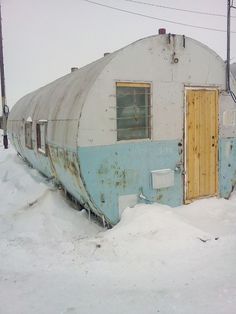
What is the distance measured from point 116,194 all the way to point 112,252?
1275mm

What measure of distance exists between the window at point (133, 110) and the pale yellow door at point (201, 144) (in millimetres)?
980

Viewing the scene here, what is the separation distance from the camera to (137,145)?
633cm

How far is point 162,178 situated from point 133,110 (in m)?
1.42

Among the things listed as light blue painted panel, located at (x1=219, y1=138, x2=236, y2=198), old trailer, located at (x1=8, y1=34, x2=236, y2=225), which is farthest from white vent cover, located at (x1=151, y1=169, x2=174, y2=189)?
light blue painted panel, located at (x1=219, y1=138, x2=236, y2=198)

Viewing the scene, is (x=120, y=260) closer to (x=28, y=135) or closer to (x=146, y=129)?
(x=146, y=129)

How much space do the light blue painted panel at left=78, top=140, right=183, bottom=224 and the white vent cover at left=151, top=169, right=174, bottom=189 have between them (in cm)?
8

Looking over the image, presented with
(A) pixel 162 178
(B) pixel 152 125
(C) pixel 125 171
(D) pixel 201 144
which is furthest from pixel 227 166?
(C) pixel 125 171

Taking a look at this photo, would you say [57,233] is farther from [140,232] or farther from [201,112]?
[201,112]

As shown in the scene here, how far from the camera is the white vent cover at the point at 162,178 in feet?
21.2

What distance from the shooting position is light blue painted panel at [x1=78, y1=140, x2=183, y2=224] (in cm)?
589

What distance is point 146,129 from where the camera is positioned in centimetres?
647

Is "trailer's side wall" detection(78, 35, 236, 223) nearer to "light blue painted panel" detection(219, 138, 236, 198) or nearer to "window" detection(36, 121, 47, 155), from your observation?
"light blue painted panel" detection(219, 138, 236, 198)

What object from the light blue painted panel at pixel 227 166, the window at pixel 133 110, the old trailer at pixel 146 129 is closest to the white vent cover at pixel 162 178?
the old trailer at pixel 146 129

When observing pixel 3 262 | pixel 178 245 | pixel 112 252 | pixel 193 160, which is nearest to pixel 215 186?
pixel 193 160
